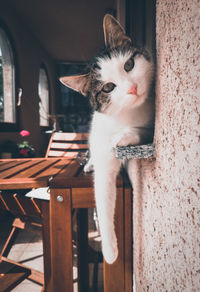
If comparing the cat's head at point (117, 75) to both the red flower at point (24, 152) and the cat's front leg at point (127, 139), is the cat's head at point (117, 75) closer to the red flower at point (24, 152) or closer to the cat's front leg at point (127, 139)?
the cat's front leg at point (127, 139)

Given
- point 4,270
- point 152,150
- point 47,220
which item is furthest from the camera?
point 4,270

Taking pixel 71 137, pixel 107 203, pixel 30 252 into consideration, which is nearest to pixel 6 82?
pixel 71 137

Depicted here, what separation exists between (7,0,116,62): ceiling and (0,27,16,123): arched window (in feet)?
2.11

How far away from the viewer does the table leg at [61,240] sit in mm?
737

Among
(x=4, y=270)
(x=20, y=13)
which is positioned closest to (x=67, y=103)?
(x=20, y=13)

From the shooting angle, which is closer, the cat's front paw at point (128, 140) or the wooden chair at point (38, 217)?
the cat's front paw at point (128, 140)

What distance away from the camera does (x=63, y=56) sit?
478 centimetres

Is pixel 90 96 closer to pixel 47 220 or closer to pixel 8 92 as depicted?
pixel 47 220

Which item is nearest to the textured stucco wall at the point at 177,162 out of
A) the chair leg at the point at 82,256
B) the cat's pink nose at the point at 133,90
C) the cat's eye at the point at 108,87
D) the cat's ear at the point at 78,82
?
the cat's pink nose at the point at 133,90

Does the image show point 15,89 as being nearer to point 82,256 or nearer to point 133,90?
point 82,256

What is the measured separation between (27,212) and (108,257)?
557mm

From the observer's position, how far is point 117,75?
59 cm

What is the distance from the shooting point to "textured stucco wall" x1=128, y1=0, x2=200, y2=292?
26 centimetres

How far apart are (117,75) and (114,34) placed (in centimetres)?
16
